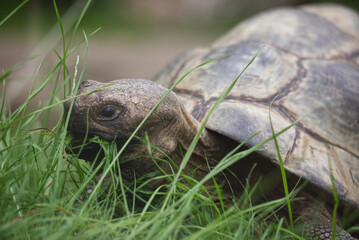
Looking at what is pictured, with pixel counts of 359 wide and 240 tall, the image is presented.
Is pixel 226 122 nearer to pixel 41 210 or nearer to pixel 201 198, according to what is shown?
pixel 201 198

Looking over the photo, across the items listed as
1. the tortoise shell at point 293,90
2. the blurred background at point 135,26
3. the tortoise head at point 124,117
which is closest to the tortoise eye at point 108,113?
the tortoise head at point 124,117

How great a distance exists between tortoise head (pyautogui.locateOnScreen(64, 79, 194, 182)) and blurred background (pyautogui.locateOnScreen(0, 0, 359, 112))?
6.46 meters

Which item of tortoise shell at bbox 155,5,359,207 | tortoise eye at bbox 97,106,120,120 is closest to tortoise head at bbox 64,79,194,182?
tortoise eye at bbox 97,106,120,120

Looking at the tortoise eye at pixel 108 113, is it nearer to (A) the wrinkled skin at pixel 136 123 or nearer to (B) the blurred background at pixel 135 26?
(A) the wrinkled skin at pixel 136 123

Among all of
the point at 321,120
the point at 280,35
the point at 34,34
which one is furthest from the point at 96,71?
the point at 321,120

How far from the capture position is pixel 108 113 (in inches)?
74.0

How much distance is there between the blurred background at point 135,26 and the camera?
9359 mm

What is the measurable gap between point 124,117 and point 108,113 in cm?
7

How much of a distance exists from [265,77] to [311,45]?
0.57m

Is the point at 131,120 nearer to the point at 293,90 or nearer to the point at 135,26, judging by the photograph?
the point at 293,90

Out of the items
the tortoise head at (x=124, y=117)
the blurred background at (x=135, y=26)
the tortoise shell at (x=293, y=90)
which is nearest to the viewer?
the tortoise head at (x=124, y=117)

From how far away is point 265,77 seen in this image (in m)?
2.61

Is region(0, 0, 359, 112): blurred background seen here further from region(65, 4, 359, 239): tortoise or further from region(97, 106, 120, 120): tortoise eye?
region(97, 106, 120, 120): tortoise eye

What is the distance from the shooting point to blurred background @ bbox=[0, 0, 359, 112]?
30.7 ft
